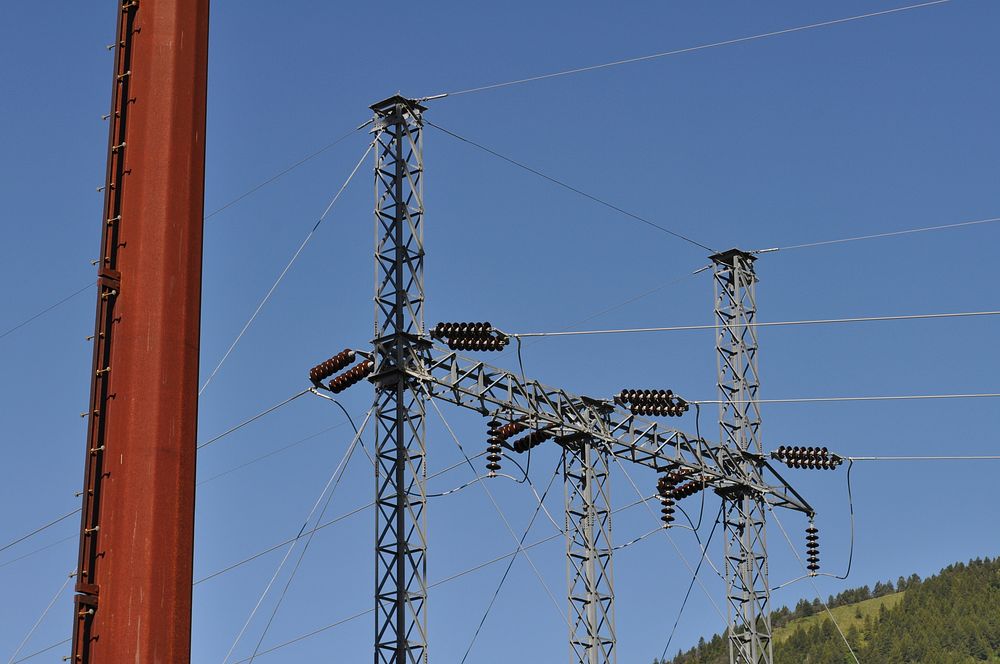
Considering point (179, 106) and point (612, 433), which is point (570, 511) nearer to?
point (612, 433)

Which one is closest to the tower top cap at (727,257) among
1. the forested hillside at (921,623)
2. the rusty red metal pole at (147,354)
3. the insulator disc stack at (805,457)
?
the insulator disc stack at (805,457)

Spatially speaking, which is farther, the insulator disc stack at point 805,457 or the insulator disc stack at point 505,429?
the insulator disc stack at point 805,457

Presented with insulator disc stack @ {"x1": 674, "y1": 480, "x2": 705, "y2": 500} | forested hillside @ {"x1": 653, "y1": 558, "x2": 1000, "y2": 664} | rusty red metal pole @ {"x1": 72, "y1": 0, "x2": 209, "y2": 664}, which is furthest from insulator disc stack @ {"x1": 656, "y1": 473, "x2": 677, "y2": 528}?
forested hillside @ {"x1": 653, "y1": 558, "x2": 1000, "y2": 664}

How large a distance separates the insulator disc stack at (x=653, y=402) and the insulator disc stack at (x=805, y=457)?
4240 mm

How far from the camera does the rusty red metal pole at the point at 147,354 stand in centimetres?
2133

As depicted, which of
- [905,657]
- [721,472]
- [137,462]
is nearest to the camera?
[137,462]

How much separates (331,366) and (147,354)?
11265 mm

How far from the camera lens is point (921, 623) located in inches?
7156

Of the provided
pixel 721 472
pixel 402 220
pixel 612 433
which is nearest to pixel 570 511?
pixel 612 433

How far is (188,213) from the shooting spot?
23.4 meters

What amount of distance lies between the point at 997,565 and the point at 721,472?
5910 inches

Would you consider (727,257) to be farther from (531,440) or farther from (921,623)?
(921,623)

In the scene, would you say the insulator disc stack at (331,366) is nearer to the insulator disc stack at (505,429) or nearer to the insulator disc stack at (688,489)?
the insulator disc stack at (505,429)

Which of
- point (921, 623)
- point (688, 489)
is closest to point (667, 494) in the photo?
point (688, 489)
